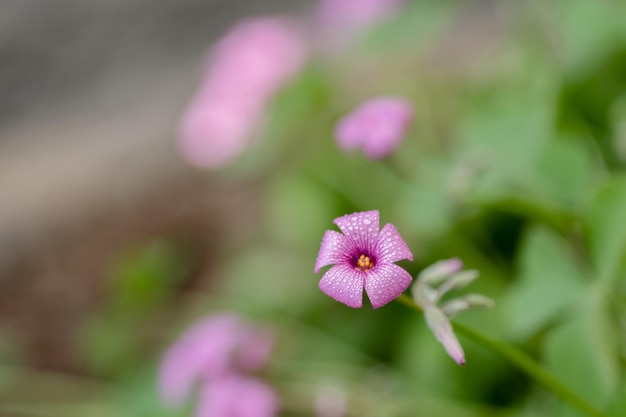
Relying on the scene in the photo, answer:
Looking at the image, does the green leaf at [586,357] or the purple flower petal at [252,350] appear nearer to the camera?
the green leaf at [586,357]

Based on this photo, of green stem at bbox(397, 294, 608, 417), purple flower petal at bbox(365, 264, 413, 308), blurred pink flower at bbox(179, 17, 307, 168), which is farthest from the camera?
blurred pink flower at bbox(179, 17, 307, 168)

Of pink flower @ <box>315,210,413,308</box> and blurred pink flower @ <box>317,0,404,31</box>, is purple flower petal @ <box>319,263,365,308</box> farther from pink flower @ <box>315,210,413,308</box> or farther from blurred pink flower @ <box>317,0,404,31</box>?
blurred pink flower @ <box>317,0,404,31</box>

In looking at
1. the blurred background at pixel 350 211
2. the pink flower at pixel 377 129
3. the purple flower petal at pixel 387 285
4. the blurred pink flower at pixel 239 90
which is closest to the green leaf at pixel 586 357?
the blurred background at pixel 350 211

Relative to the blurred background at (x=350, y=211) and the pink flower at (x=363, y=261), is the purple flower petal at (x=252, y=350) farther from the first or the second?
the pink flower at (x=363, y=261)

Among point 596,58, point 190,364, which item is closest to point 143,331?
point 190,364

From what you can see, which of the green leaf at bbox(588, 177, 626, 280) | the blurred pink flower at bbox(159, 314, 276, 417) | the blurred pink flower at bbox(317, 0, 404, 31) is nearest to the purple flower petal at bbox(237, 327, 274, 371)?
the blurred pink flower at bbox(159, 314, 276, 417)

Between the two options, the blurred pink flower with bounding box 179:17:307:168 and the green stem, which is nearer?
the green stem

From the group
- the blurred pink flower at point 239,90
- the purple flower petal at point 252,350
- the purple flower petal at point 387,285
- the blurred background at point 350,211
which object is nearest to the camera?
the purple flower petal at point 387,285
